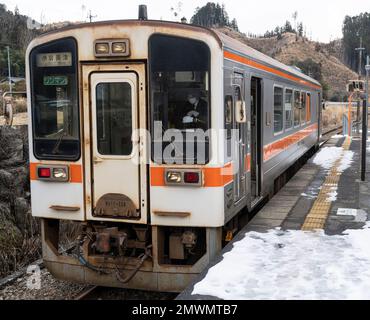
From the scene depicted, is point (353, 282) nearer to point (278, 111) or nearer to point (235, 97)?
point (235, 97)

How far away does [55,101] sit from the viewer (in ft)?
19.8

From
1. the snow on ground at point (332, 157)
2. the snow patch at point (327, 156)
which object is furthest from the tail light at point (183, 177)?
the snow patch at point (327, 156)

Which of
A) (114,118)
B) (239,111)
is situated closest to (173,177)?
(114,118)

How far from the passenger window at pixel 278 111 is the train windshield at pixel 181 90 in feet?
13.3

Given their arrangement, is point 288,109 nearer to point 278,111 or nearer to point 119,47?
point 278,111

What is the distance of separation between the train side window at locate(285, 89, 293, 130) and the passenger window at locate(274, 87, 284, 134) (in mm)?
561

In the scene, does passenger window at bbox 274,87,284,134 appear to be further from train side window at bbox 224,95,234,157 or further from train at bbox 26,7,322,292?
train side window at bbox 224,95,234,157

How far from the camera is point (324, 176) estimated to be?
12336 millimetres

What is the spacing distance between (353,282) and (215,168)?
1.83 metres

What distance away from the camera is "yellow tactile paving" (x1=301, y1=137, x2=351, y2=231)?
750 centimetres

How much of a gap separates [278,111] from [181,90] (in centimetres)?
448
